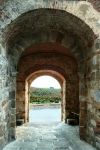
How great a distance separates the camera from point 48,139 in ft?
25.0

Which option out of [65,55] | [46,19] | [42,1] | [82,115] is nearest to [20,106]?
[65,55]

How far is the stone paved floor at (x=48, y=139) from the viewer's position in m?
6.60

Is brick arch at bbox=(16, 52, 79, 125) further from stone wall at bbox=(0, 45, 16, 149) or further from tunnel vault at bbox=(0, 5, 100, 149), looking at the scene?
stone wall at bbox=(0, 45, 16, 149)

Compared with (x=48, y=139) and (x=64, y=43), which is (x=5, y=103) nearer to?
(x=48, y=139)

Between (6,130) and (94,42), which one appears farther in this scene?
(6,130)

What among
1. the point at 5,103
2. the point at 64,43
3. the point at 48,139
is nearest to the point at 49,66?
the point at 64,43

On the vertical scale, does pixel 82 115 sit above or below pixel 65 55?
below

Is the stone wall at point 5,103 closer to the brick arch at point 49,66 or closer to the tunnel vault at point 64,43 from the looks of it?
the tunnel vault at point 64,43

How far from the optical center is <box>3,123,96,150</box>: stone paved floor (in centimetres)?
660

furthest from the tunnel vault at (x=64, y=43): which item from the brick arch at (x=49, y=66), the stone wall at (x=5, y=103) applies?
the brick arch at (x=49, y=66)

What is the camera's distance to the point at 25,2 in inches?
225

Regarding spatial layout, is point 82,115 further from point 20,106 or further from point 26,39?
point 20,106

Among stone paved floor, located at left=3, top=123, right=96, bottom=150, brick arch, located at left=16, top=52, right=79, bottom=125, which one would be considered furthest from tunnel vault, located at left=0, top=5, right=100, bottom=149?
brick arch, located at left=16, top=52, right=79, bottom=125

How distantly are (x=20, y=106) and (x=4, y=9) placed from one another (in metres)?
5.92
